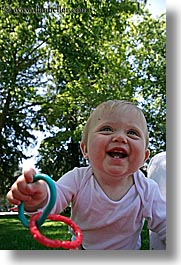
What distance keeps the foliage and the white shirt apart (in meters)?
0.07

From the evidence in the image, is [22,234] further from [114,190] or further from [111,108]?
[111,108]

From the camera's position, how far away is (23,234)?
1.20 metres

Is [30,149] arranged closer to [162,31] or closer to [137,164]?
[137,164]

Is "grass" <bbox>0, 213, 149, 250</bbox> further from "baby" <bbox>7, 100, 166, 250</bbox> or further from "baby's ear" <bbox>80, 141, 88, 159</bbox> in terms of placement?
"baby's ear" <bbox>80, 141, 88, 159</bbox>

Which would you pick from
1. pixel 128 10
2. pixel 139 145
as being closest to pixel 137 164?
pixel 139 145

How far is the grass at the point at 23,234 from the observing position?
118 cm

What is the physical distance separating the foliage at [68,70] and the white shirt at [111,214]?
0.07 meters

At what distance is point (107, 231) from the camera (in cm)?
124

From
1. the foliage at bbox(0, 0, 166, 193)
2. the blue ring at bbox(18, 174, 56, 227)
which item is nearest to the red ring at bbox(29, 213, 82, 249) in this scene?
the blue ring at bbox(18, 174, 56, 227)

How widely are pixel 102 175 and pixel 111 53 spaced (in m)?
0.31

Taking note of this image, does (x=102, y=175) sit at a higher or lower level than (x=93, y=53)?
lower

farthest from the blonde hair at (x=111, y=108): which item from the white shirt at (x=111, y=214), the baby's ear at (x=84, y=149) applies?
the white shirt at (x=111, y=214)

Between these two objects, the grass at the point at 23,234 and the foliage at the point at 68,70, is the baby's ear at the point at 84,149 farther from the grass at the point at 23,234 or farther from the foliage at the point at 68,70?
the grass at the point at 23,234

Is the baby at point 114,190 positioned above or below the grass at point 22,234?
above
